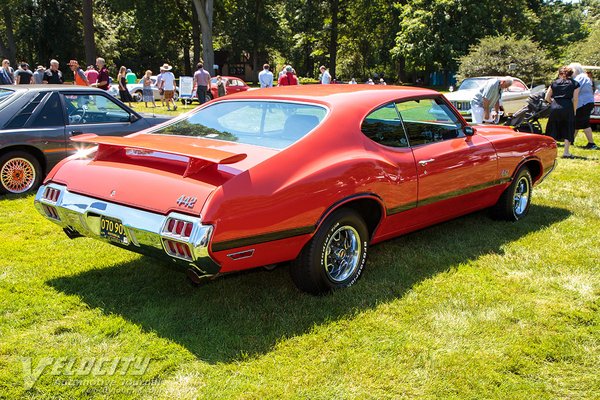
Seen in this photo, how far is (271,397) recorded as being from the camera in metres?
2.83

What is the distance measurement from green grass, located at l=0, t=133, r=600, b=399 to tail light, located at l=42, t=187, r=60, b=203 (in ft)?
2.17

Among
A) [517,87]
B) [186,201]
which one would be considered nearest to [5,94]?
[186,201]

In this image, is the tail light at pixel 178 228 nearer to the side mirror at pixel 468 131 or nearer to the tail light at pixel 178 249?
the tail light at pixel 178 249

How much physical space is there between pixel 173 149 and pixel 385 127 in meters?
1.82

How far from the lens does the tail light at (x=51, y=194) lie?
4.01 metres

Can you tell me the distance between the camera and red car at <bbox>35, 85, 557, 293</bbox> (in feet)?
10.9

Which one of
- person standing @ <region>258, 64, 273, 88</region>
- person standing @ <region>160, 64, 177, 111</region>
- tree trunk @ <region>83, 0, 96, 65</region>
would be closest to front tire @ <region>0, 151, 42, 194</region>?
person standing @ <region>160, 64, 177, 111</region>

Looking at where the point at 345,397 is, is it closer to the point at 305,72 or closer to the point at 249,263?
the point at 249,263

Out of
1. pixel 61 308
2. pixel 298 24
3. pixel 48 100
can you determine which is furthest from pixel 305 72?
pixel 61 308

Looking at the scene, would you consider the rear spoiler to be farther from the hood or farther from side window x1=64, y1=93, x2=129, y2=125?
side window x1=64, y1=93, x2=129, y2=125

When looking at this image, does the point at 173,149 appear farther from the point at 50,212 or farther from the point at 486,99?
the point at 486,99

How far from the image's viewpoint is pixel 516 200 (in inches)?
239

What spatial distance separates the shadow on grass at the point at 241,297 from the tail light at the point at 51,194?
26.0 inches

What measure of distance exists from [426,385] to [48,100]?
244 inches
